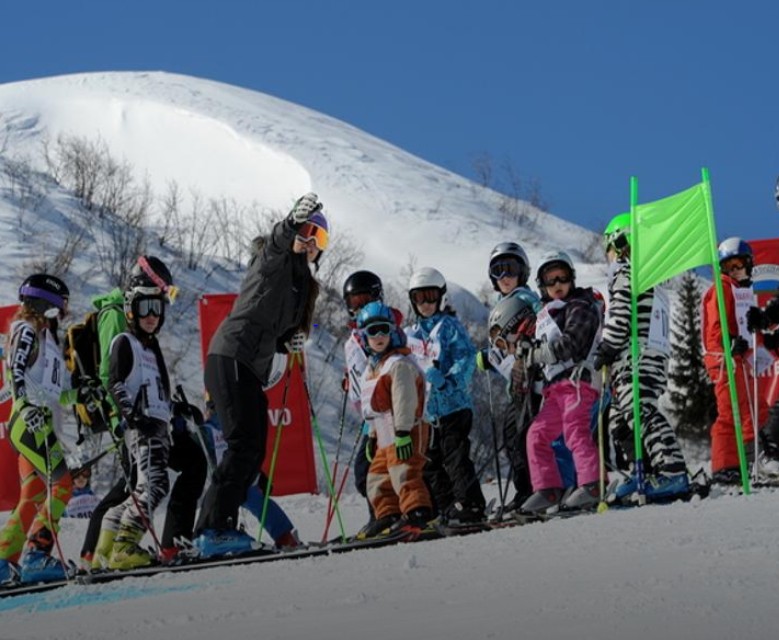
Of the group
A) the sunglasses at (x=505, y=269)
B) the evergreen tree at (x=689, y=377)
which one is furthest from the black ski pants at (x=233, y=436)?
the evergreen tree at (x=689, y=377)

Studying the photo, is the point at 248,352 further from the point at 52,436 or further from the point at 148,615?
the point at 148,615

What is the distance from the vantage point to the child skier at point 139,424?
8.18 metres

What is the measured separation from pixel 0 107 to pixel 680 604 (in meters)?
74.3

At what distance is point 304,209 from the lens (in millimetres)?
7547

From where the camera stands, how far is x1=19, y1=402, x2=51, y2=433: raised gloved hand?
319 inches

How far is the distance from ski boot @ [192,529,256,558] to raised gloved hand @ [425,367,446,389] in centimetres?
212

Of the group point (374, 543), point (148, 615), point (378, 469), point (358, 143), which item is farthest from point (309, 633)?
point (358, 143)

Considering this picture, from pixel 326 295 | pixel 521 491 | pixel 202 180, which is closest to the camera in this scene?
pixel 521 491

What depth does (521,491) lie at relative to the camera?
9.40 m

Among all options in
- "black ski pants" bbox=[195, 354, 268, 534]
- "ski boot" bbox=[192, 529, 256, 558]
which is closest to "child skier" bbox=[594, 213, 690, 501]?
"black ski pants" bbox=[195, 354, 268, 534]

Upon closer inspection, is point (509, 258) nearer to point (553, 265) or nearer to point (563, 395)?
point (553, 265)

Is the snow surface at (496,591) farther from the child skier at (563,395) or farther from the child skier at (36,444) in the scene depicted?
the child skier at (563,395)

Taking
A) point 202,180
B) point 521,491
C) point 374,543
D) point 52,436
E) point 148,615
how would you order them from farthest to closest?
1. point 202,180
2. point 521,491
3. point 52,436
4. point 374,543
5. point 148,615

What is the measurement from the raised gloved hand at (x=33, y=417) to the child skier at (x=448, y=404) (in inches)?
93.9
